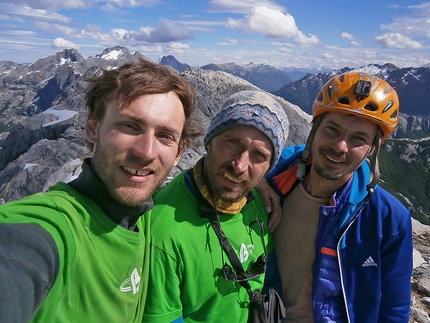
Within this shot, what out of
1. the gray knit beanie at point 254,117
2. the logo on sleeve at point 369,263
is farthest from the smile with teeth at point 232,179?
the logo on sleeve at point 369,263

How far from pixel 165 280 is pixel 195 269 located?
42cm

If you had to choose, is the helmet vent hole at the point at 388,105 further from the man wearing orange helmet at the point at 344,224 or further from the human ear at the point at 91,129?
the human ear at the point at 91,129

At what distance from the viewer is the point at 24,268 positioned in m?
2.29

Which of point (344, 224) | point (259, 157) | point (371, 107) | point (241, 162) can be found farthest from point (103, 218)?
point (371, 107)

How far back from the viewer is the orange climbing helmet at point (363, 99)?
5.67 meters

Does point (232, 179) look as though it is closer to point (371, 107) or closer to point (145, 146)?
point (145, 146)

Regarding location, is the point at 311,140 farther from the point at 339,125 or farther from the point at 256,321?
the point at 256,321

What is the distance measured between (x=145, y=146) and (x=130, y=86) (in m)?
0.81

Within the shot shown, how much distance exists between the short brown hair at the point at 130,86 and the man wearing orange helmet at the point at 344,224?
2.79 m

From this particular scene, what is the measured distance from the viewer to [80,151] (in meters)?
53.9

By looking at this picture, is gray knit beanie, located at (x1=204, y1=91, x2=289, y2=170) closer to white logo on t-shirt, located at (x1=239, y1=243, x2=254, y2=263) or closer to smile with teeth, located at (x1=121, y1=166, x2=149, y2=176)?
white logo on t-shirt, located at (x1=239, y1=243, x2=254, y2=263)

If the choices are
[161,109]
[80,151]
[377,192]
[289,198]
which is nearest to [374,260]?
[377,192]

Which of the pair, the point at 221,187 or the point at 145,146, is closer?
the point at 145,146

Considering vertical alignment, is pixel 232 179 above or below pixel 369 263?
above
